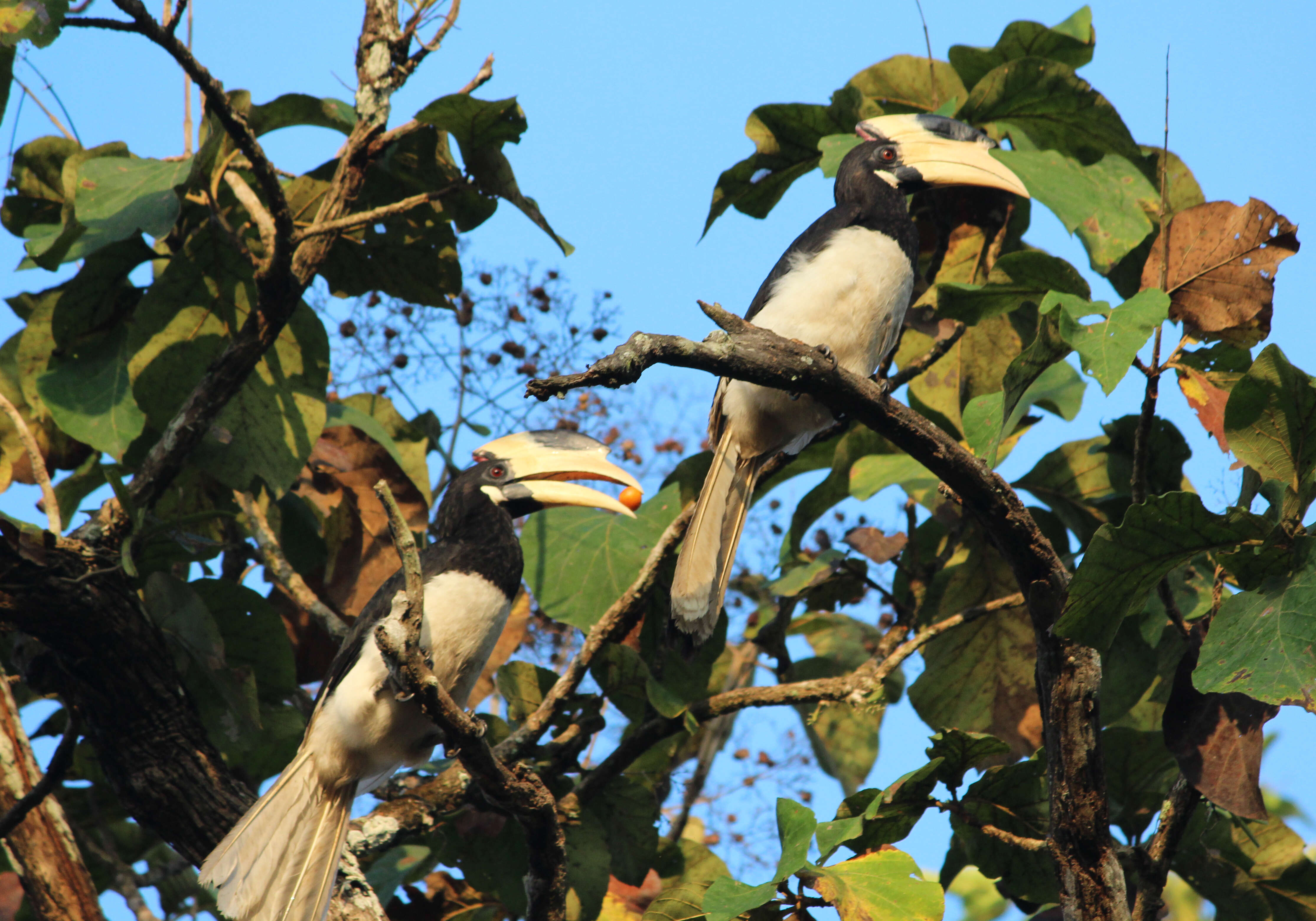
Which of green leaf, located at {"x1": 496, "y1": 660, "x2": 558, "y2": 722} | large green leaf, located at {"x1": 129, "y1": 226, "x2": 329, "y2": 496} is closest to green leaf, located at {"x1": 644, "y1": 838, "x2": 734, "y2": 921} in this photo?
green leaf, located at {"x1": 496, "y1": 660, "x2": 558, "y2": 722}

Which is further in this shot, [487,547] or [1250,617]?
[487,547]

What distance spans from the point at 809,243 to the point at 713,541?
101cm

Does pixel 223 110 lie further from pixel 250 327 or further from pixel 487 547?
pixel 487 547

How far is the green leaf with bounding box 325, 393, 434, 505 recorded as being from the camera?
3.78 metres

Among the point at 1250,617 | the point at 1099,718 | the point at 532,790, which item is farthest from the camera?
the point at 532,790

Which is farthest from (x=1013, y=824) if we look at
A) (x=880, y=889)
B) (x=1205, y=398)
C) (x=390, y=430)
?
(x=390, y=430)

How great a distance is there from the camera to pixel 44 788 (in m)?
2.88

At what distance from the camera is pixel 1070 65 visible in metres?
3.69

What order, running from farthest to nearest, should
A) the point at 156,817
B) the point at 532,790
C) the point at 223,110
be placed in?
the point at 156,817
the point at 223,110
the point at 532,790

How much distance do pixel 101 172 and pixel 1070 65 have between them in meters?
2.93

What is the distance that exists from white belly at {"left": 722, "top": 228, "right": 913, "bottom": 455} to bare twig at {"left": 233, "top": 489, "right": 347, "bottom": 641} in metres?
1.34

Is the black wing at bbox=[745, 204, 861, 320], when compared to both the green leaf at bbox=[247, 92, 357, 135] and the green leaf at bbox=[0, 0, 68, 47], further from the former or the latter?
the green leaf at bbox=[0, 0, 68, 47]

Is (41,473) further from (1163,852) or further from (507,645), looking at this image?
(1163,852)

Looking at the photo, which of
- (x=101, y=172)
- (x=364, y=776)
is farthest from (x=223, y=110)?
(x=364, y=776)
